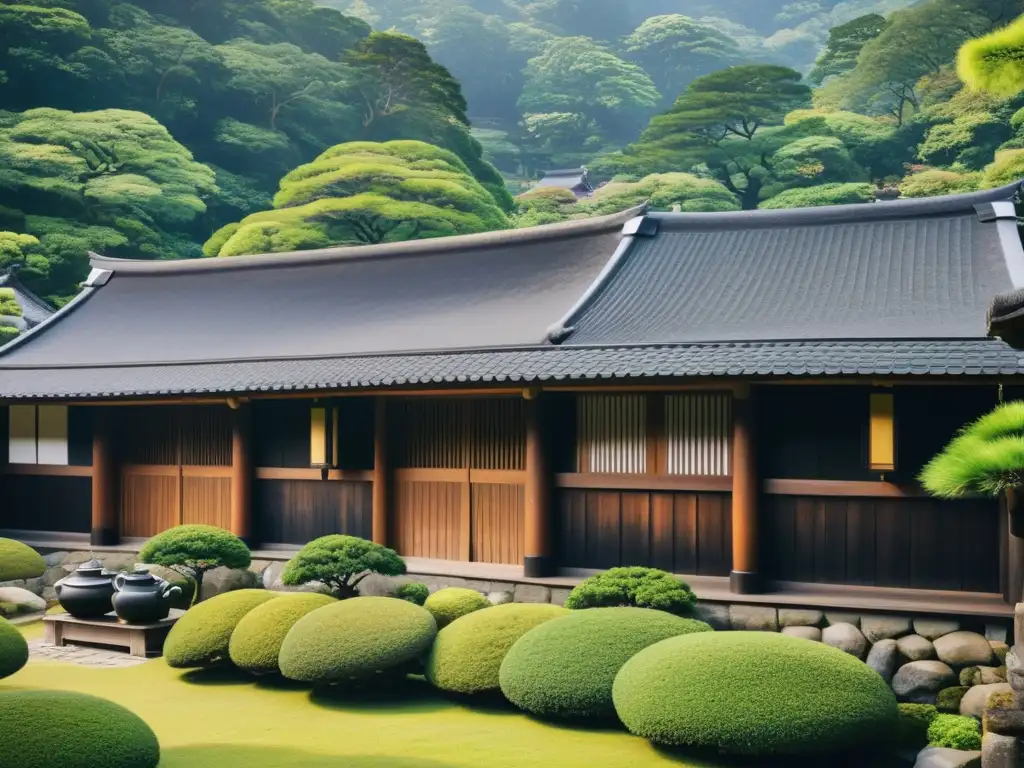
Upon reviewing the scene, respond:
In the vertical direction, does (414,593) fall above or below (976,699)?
above

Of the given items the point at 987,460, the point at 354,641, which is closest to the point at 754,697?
the point at 987,460

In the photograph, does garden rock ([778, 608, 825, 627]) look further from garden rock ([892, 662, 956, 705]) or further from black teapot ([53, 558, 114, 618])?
black teapot ([53, 558, 114, 618])

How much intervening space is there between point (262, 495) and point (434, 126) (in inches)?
1490

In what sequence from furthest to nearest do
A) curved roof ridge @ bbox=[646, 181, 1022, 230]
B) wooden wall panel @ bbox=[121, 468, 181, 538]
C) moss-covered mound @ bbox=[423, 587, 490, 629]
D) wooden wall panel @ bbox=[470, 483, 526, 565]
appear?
1. wooden wall panel @ bbox=[121, 468, 181, 538]
2. curved roof ridge @ bbox=[646, 181, 1022, 230]
3. wooden wall panel @ bbox=[470, 483, 526, 565]
4. moss-covered mound @ bbox=[423, 587, 490, 629]

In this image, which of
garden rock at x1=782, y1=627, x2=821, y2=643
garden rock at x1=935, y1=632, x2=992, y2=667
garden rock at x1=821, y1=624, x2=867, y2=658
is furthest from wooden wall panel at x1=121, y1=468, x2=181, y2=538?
garden rock at x1=935, y1=632, x2=992, y2=667

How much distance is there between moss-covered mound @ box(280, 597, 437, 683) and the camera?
402 inches

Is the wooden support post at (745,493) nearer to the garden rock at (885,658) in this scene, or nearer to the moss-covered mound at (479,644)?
the garden rock at (885,658)

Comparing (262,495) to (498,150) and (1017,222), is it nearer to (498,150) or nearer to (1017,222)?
(1017,222)

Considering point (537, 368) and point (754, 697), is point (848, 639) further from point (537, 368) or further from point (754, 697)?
point (537, 368)

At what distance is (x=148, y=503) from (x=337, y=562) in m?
5.40

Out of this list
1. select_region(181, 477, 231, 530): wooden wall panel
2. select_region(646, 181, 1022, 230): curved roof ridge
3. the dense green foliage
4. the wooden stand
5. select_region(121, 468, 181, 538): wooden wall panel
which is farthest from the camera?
select_region(121, 468, 181, 538): wooden wall panel

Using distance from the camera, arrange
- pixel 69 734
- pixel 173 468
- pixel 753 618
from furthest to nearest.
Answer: pixel 173 468
pixel 753 618
pixel 69 734

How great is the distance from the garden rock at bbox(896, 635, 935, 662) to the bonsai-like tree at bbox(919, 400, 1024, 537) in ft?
8.84

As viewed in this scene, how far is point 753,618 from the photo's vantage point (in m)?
11.1
